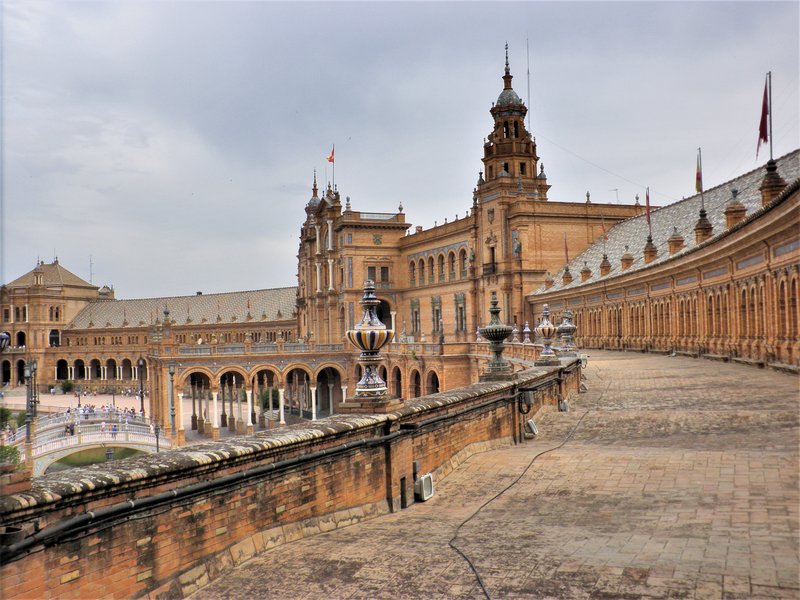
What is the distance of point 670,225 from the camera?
43.9m

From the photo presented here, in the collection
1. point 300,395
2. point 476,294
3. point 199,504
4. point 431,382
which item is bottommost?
point 300,395

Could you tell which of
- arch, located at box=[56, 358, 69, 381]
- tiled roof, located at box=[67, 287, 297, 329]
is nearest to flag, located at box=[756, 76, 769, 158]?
tiled roof, located at box=[67, 287, 297, 329]

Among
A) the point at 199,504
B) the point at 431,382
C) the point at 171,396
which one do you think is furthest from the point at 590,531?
the point at 171,396

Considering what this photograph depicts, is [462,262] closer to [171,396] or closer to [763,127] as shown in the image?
[171,396]

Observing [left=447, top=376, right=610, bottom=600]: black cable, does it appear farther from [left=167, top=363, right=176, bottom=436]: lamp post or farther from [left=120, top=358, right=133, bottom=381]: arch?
[left=120, top=358, right=133, bottom=381]: arch

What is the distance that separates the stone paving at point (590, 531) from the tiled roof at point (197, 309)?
96431 millimetres

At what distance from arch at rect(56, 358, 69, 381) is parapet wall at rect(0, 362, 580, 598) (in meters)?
113

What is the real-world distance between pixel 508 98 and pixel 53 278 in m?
80.2

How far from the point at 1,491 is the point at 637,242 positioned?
47.8 metres

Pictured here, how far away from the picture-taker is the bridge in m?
43.7

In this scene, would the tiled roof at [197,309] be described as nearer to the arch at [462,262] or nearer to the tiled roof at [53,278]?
the tiled roof at [53,278]

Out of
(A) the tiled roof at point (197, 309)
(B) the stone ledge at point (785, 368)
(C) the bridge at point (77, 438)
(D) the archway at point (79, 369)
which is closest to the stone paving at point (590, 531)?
(B) the stone ledge at point (785, 368)

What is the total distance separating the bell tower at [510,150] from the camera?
61906 mm

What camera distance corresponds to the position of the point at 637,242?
49.1 meters
